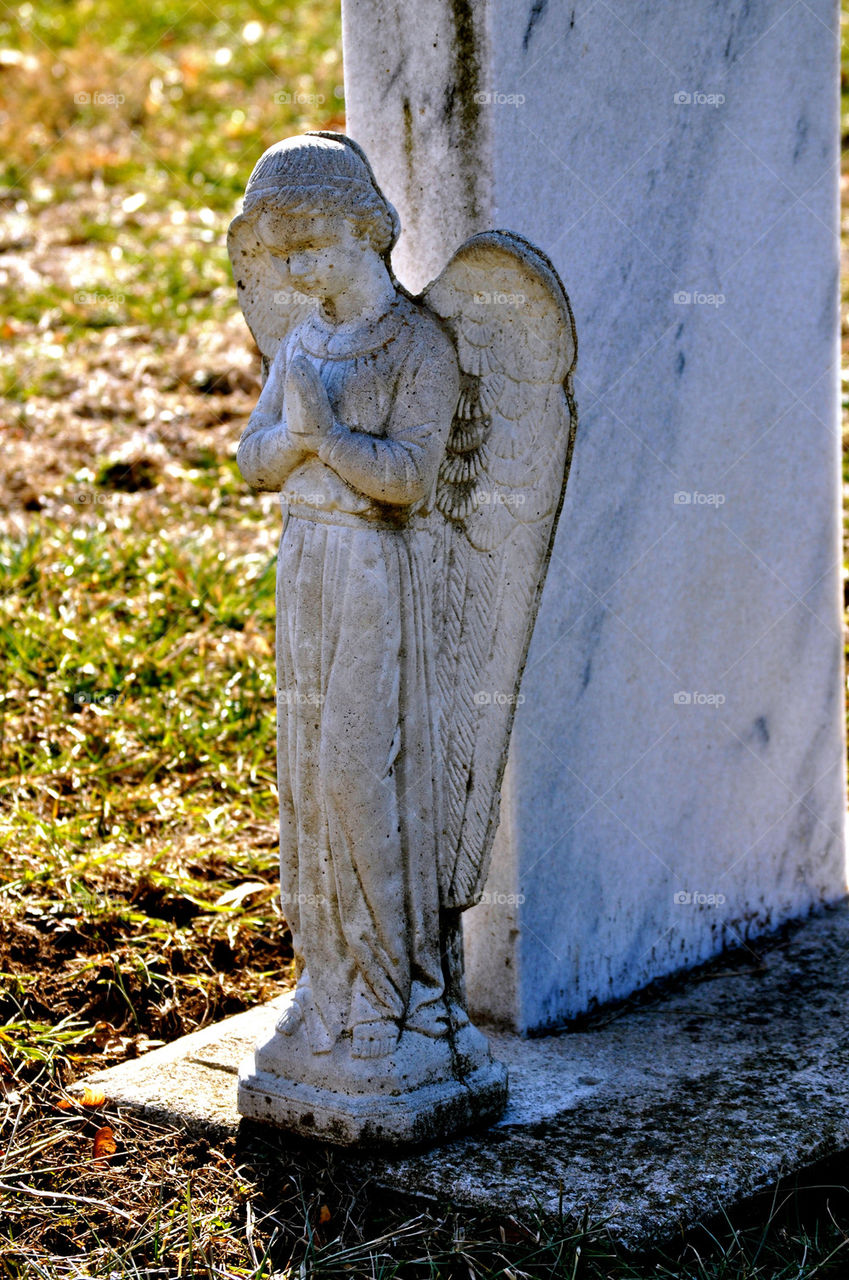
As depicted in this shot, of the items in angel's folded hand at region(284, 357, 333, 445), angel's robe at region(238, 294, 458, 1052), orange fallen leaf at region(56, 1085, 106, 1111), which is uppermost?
angel's folded hand at region(284, 357, 333, 445)

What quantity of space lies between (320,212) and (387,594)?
73 cm

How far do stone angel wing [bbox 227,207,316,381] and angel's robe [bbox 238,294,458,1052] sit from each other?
109 mm

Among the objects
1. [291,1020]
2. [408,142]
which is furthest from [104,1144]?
[408,142]

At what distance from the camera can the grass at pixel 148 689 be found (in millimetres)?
3256

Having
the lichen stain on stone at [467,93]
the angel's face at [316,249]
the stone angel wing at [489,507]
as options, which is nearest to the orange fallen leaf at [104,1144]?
the stone angel wing at [489,507]

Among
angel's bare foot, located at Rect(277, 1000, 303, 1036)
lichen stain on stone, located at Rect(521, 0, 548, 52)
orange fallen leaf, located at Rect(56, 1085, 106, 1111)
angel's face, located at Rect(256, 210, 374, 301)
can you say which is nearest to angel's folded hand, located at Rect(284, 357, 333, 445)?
angel's face, located at Rect(256, 210, 374, 301)

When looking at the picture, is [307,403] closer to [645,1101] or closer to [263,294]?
[263,294]

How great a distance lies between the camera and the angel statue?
3.25 m

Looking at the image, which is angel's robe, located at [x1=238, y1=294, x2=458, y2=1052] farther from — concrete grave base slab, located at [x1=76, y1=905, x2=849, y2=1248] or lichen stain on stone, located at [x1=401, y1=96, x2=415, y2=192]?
lichen stain on stone, located at [x1=401, y1=96, x2=415, y2=192]

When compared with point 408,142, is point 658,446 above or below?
below

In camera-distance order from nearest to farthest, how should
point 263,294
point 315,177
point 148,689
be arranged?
point 315,177 < point 263,294 < point 148,689

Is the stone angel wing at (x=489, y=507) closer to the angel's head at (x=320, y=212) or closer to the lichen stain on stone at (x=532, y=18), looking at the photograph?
the angel's head at (x=320, y=212)

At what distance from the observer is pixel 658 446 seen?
423cm

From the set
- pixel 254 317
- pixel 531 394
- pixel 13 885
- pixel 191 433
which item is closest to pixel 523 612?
pixel 531 394
